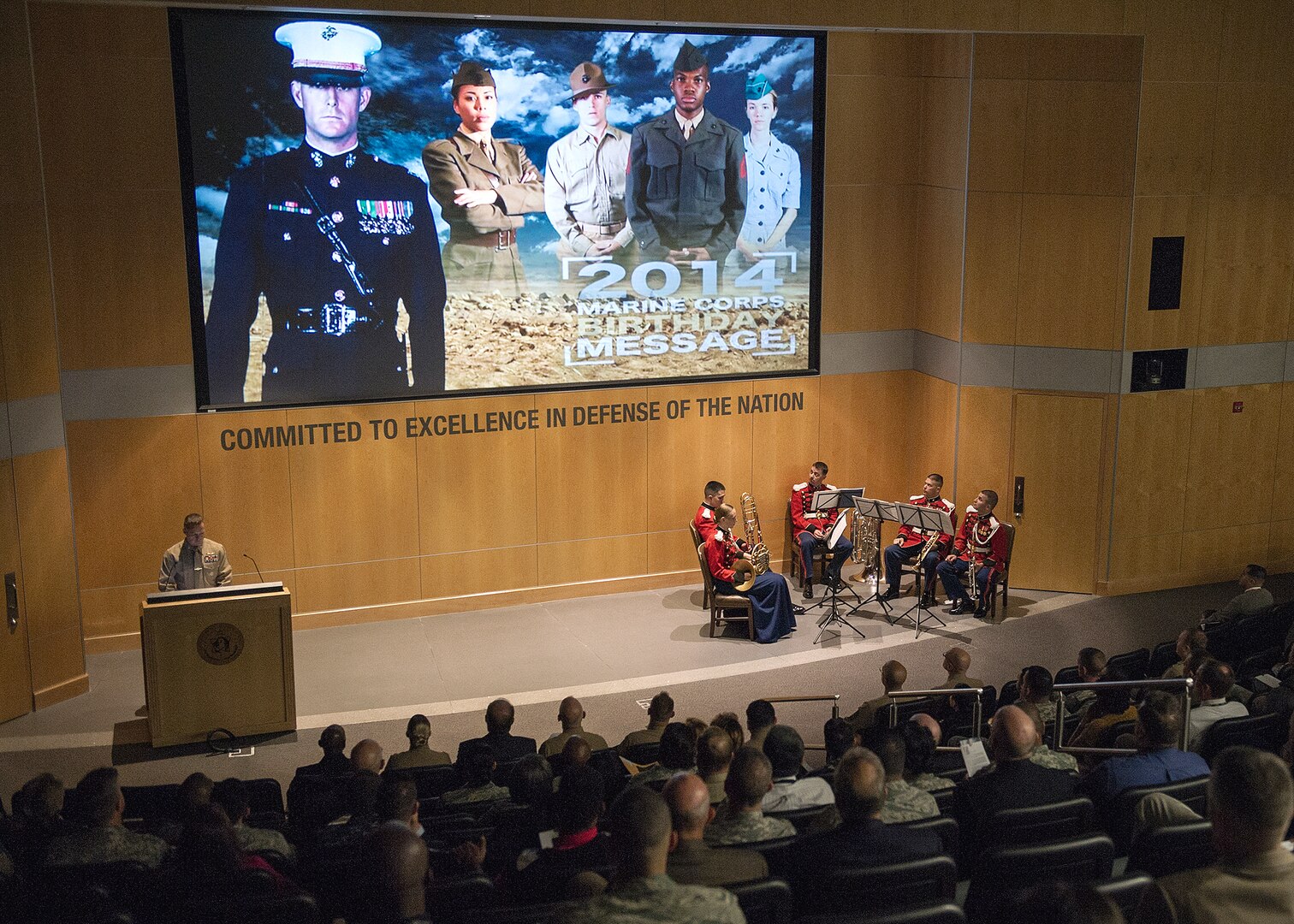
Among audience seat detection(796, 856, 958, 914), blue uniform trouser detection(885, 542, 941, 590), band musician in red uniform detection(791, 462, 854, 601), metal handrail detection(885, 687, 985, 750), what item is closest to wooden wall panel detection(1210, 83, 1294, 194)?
blue uniform trouser detection(885, 542, 941, 590)

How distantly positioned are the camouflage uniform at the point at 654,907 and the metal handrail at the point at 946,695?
393 centimetres

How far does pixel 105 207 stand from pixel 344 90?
6.73 ft

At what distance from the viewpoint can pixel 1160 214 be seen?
1144cm

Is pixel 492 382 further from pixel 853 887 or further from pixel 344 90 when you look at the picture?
pixel 853 887

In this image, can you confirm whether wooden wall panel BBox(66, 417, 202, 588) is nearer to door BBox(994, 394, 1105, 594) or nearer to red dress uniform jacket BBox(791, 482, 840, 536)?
red dress uniform jacket BBox(791, 482, 840, 536)

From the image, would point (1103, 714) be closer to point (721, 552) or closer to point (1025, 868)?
point (1025, 868)

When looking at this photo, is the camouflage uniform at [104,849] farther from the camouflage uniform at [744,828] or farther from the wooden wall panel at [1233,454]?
the wooden wall panel at [1233,454]

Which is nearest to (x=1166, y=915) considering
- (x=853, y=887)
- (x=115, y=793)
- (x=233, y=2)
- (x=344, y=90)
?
(x=853, y=887)

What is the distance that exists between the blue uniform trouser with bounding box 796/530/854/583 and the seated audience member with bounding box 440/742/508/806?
219 inches

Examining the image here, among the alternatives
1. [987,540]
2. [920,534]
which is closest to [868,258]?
[920,534]

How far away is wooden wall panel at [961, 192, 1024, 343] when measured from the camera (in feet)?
39.0

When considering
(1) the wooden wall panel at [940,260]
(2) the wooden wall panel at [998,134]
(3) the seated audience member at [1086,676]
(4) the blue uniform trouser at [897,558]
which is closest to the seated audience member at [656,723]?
(3) the seated audience member at [1086,676]

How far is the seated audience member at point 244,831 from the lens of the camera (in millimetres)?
5457

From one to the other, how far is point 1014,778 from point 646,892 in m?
2.09
